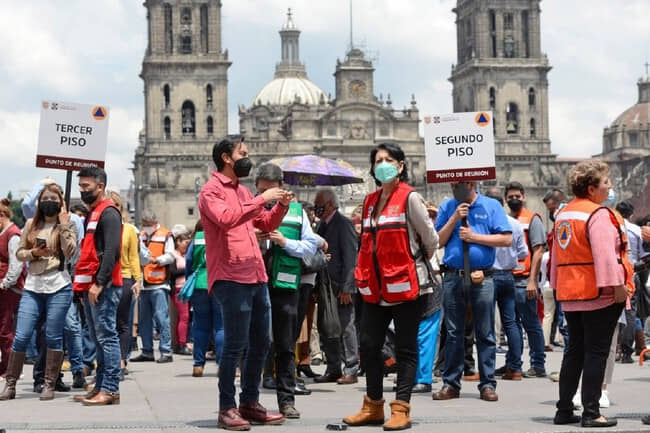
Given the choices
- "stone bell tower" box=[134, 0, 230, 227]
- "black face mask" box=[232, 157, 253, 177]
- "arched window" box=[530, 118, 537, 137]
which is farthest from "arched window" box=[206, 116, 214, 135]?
"black face mask" box=[232, 157, 253, 177]

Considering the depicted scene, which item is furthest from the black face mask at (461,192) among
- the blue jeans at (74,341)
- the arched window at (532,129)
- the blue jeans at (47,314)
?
the arched window at (532,129)

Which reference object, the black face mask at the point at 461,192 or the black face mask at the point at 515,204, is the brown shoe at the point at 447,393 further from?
the black face mask at the point at 515,204

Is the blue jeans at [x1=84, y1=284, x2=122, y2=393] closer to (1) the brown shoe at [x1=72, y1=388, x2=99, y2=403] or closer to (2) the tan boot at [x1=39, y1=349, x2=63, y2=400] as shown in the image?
(1) the brown shoe at [x1=72, y1=388, x2=99, y2=403]

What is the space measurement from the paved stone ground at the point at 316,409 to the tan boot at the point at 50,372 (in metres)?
0.12

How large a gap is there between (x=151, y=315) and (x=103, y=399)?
244 inches

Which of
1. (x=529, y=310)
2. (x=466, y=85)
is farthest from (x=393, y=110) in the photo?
(x=529, y=310)

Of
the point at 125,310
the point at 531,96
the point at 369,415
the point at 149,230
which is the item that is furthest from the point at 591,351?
the point at 531,96

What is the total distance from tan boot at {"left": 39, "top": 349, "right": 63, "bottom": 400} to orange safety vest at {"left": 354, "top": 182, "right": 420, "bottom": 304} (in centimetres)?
304

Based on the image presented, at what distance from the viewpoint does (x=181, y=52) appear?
248 feet

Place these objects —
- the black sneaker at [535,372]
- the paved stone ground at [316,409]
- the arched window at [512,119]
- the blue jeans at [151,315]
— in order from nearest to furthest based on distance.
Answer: the paved stone ground at [316,409] → the black sneaker at [535,372] → the blue jeans at [151,315] → the arched window at [512,119]

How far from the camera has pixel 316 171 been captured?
14.2 m

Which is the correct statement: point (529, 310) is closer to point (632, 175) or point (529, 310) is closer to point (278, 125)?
point (632, 175)

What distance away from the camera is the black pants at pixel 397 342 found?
27.3 feet

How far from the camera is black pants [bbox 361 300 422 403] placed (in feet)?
27.3
